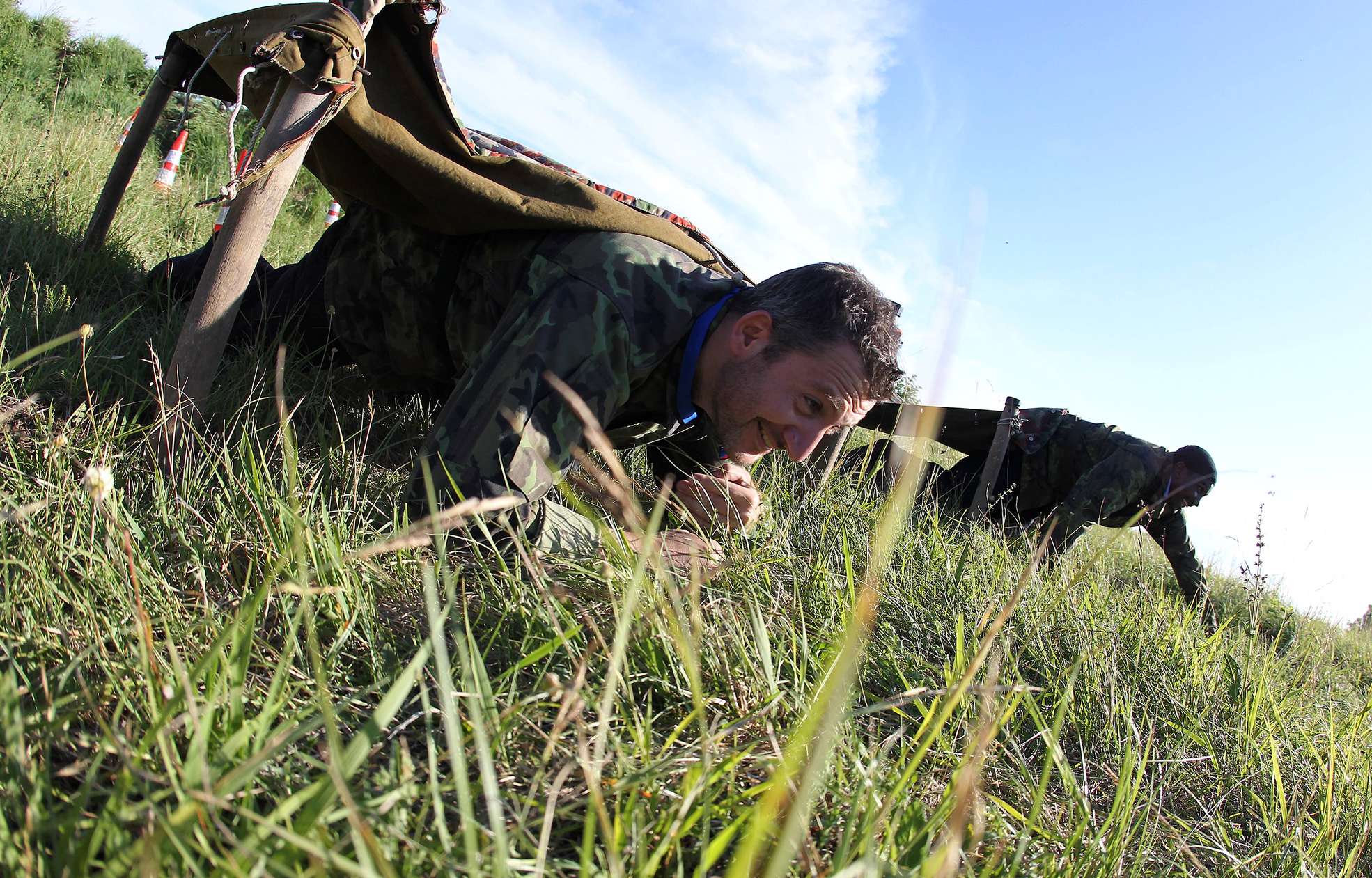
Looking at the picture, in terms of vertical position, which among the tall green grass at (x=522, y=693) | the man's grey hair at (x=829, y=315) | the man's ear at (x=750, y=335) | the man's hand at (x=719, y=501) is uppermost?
the man's grey hair at (x=829, y=315)

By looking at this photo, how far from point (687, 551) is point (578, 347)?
23.7 inches

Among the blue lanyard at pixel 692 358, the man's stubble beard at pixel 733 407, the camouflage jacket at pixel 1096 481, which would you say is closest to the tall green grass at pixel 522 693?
the man's stubble beard at pixel 733 407

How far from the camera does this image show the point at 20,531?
49.4 inches

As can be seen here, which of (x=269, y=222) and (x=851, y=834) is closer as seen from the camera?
(x=851, y=834)

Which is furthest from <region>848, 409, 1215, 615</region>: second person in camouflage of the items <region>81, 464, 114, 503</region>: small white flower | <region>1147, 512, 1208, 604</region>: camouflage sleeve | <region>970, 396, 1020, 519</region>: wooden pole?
<region>81, 464, 114, 503</region>: small white flower

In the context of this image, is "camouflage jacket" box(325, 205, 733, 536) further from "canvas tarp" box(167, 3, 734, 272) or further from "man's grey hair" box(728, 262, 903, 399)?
"man's grey hair" box(728, 262, 903, 399)

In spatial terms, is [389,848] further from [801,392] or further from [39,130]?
[39,130]

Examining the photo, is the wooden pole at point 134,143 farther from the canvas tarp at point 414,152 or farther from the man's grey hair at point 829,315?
the man's grey hair at point 829,315

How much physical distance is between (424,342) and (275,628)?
155cm

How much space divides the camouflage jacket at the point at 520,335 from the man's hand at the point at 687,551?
1.07ft

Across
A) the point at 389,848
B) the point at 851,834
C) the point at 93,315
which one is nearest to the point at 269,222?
the point at 93,315

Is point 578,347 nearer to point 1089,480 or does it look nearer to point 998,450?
point 998,450

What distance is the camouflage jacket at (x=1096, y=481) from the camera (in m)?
6.36

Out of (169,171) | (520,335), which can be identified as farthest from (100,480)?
(169,171)
